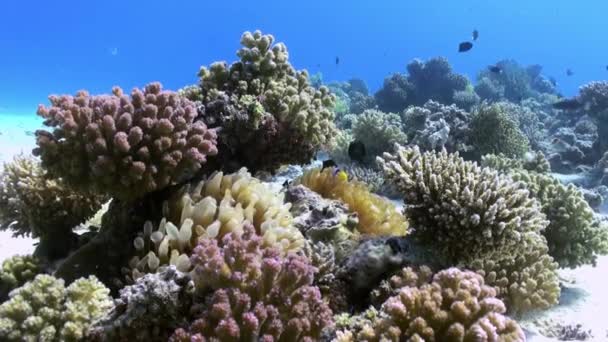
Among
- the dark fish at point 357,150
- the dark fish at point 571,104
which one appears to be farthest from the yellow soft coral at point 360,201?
the dark fish at point 571,104

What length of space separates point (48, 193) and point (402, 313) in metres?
3.56

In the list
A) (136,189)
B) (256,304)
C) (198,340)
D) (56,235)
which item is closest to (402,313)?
(256,304)

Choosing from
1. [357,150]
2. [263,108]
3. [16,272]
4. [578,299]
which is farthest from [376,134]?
[16,272]

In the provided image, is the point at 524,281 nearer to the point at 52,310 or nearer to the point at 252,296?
the point at 252,296

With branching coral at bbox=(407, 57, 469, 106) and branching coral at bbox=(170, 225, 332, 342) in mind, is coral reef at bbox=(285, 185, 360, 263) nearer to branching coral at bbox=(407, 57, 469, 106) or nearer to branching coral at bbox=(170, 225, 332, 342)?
branching coral at bbox=(170, 225, 332, 342)

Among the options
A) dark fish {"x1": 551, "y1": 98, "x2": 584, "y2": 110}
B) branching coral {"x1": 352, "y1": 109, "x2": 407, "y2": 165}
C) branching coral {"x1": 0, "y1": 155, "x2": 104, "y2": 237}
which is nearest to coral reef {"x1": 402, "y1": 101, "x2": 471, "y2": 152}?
branching coral {"x1": 352, "y1": 109, "x2": 407, "y2": 165}

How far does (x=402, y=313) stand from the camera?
2707mm

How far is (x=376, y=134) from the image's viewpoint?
37.3ft

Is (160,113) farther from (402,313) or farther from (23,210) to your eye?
(402,313)

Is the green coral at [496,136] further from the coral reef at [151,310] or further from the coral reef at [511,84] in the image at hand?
the coral reef at [511,84]

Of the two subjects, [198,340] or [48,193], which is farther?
[48,193]

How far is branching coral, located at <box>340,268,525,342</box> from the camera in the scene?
102 inches

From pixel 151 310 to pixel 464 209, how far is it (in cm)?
249

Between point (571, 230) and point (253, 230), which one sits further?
point (571, 230)
